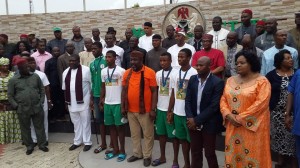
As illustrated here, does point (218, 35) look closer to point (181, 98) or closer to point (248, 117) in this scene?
point (181, 98)

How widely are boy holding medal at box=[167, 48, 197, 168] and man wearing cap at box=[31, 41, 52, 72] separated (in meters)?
3.80

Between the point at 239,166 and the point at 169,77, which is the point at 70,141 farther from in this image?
the point at 239,166

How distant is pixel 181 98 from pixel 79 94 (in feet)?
7.55

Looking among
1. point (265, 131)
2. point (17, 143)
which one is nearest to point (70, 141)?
point (17, 143)

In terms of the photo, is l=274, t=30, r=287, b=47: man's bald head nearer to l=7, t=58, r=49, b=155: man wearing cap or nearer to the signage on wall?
the signage on wall

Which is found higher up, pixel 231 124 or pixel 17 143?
pixel 231 124

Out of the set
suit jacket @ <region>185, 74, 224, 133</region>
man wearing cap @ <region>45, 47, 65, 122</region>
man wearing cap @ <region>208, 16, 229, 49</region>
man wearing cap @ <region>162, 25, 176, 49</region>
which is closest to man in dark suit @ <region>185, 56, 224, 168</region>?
suit jacket @ <region>185, 74, 224, 133</region>

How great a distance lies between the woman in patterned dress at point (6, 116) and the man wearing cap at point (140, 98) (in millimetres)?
2930

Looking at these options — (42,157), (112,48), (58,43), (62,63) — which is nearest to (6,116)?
(42,157)

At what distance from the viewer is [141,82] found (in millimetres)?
4992

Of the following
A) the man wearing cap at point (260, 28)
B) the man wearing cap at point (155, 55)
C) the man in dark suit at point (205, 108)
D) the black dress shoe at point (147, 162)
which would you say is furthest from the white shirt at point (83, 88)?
the man wearing cap at point (260, 28)

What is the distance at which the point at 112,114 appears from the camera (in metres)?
5.50

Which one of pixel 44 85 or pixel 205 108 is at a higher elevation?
pixel 44 85

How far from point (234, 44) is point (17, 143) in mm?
5032
